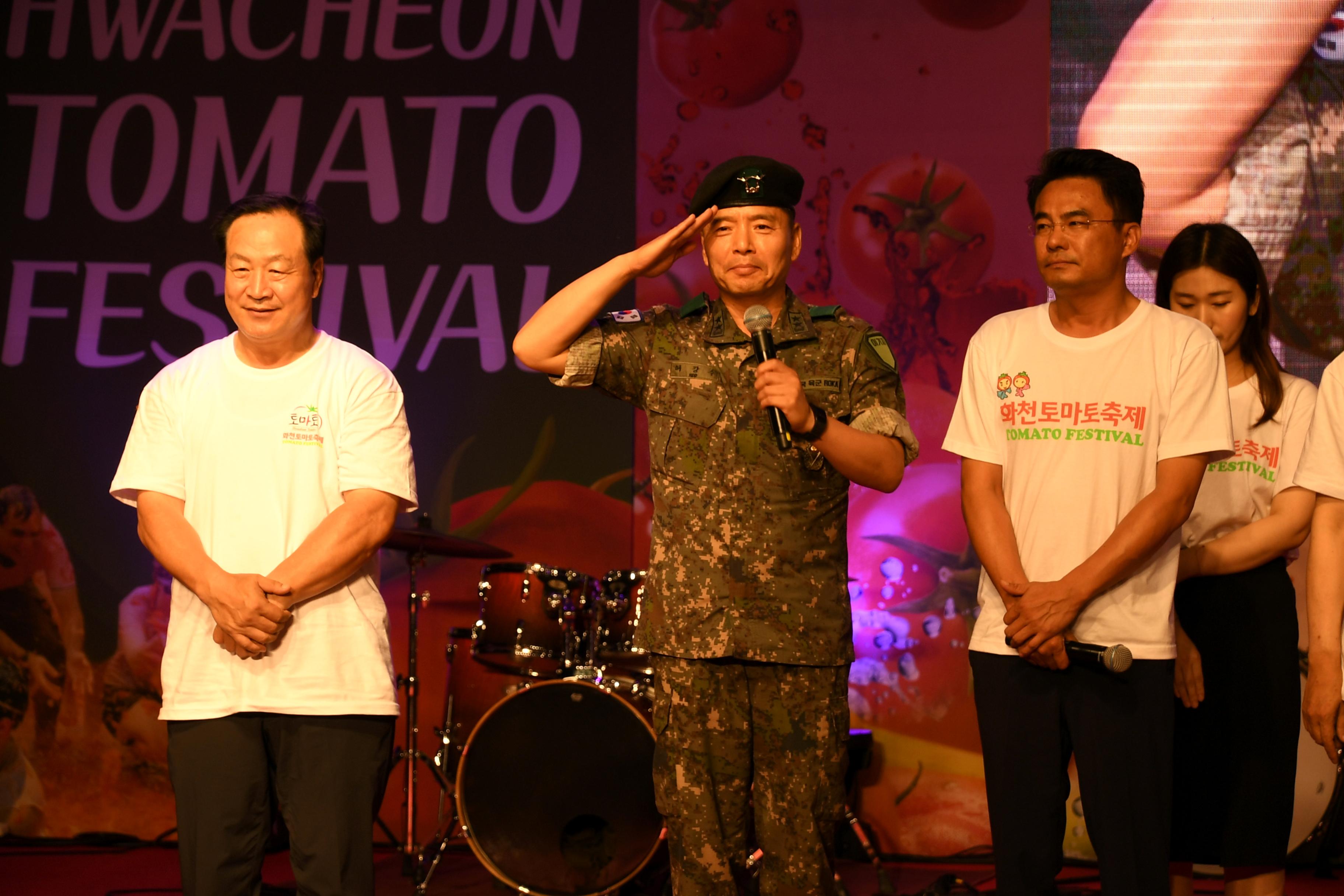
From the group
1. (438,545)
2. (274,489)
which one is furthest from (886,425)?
(438,545)

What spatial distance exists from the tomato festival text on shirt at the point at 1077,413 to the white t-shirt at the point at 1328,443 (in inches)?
12.5

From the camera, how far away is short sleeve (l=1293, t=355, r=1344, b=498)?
7.46 feet

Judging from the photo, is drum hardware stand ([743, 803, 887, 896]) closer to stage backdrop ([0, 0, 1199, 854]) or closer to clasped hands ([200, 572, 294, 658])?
stage backdrop ([0, 0, 1199, 854])

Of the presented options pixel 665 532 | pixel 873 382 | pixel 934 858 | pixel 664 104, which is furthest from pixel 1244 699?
pixel 664 104

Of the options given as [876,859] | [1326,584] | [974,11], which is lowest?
[876,859]

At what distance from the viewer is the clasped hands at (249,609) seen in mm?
2428

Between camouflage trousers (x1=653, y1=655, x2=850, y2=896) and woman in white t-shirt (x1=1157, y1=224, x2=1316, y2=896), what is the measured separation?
2.96 ft

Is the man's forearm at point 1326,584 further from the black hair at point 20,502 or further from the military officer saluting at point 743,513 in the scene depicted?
the black hair at point 20,502

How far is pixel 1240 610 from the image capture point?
287cm

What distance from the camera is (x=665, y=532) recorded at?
103 inches

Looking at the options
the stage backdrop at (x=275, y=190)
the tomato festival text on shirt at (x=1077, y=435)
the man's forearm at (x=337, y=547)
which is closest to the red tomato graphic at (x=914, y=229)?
the stage backdrop at (x=275, y=190)

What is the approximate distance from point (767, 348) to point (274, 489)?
40.1 inches

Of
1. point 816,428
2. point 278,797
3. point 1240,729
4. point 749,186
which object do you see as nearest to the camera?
point 816,428

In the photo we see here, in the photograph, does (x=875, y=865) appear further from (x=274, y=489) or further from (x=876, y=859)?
(x=274, y=489)
